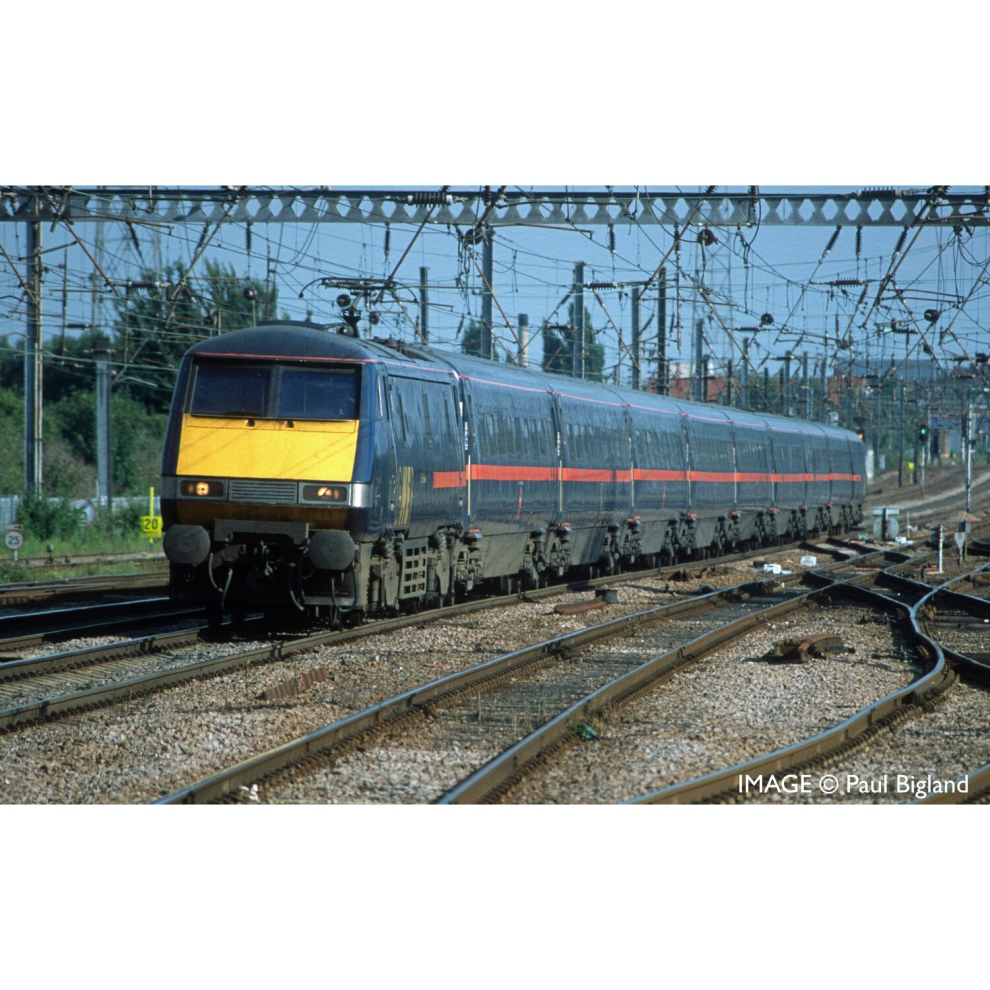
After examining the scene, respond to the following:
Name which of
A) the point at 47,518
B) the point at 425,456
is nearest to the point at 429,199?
the point at 425,456

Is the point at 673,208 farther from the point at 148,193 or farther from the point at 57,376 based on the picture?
the point at 57,376

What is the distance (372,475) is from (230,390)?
1.65 m

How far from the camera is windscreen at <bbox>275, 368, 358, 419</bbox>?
1312 cm

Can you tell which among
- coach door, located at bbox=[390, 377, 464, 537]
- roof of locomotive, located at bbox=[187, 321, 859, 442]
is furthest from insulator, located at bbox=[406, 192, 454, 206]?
coach door, located at bbox=[390, 377, 464, 537]

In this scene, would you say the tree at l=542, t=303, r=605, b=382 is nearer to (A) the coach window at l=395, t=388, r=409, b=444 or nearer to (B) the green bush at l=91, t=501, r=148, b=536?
(B) the green bush at l=91, t=501, r=148, b=536

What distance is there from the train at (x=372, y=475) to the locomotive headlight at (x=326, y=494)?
0.01m

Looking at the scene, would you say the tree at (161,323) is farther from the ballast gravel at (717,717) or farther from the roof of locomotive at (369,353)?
the ballast gravel at (717,717)

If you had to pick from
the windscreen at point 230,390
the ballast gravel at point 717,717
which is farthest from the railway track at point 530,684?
the windscreen at point 230,390

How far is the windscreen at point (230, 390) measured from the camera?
1313 cm

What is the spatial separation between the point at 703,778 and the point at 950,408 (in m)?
52.3

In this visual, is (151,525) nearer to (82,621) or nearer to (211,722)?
(82,621)

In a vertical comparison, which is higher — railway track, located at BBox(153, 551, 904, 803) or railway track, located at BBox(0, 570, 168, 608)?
railway track, located at BBox(0, 570, 168, 608)

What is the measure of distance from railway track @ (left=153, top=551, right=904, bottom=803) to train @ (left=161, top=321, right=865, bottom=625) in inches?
82.8

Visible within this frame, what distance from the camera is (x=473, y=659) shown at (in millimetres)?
13094
